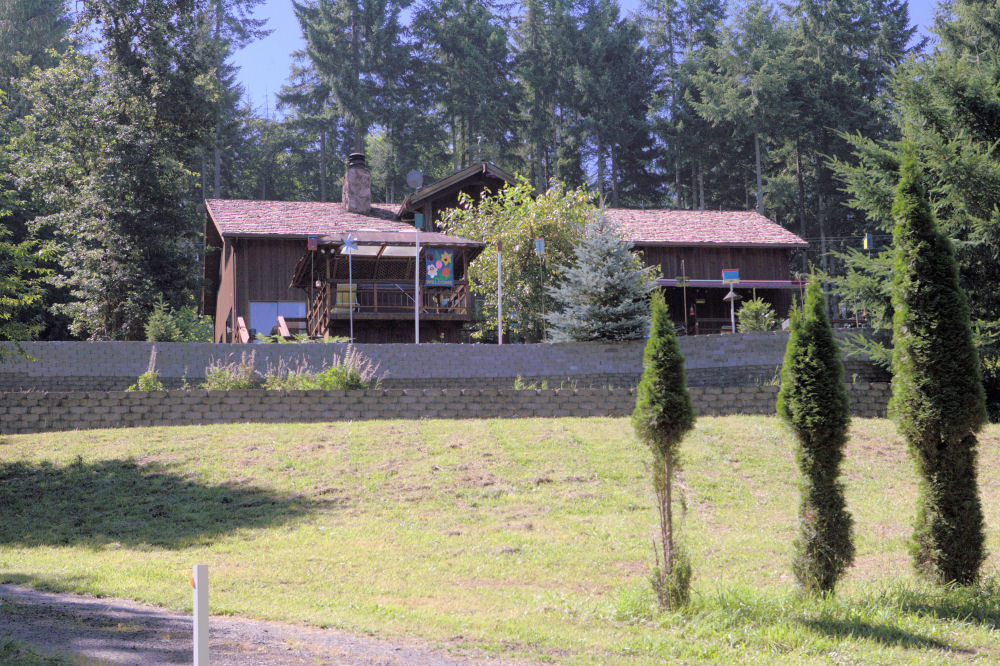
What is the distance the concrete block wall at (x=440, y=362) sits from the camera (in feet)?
68.9

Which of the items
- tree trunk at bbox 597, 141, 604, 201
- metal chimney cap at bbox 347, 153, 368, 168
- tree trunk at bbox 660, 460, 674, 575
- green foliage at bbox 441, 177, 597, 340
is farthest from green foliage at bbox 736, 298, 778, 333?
tree trunk at bbox 597, 141, 604, 201

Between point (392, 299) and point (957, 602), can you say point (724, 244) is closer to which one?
point (392, 299)

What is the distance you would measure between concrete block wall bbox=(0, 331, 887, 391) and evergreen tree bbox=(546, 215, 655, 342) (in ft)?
1.70

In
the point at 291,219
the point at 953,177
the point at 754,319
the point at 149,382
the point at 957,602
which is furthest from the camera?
the point at 291,219

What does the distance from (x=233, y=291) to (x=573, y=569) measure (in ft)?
78.8

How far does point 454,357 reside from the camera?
22047 mm

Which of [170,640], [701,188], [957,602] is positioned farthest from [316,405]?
[701,188]

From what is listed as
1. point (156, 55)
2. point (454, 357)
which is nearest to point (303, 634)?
point (454, 357)

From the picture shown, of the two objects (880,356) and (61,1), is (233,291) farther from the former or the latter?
(61,1)

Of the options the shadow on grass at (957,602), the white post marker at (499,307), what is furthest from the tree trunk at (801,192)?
the shadow on grass at (957,602)

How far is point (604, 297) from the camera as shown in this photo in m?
23.0

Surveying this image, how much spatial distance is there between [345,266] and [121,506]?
51.2ft

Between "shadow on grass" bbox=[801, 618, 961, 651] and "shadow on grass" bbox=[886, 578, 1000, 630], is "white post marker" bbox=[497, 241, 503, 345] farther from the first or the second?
"shadow on grass" bbox=[801, 618, 961, 651]

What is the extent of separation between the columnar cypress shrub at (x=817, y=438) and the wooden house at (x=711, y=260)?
25.6 meters
